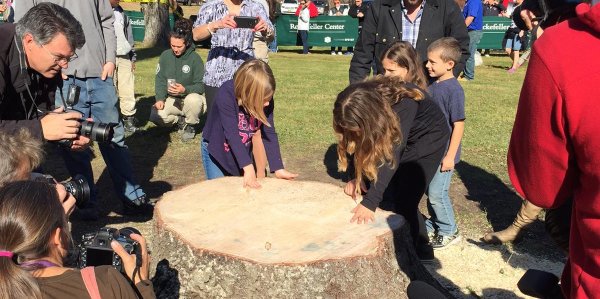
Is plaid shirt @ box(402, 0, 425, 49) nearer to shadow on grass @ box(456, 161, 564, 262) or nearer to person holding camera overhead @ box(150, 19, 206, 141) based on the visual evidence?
shadow on grass @ box(456, 161, 564, 262)

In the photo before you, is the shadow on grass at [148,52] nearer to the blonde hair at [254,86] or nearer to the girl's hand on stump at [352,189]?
the blonde hair at [254,86]

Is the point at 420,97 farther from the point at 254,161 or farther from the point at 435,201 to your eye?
the point at 254,161

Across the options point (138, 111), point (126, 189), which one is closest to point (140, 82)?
Answer: point (138, 111)

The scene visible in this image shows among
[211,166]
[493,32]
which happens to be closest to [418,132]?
[211,166]

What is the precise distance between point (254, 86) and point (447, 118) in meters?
1.42

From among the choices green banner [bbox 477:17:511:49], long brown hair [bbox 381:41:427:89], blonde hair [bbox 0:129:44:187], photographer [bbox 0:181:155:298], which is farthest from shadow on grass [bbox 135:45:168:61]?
photographer [bbox 0:181:155:298]

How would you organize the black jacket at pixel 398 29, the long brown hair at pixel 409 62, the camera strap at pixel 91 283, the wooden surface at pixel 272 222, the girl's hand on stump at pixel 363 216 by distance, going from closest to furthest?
the camera strap at pixel 91 283
the wooden surface at pixel 272 222
the girl's hand on stump at pixel 363 216
the long brown hair at pixel 409 62
the black jacket at pixel 398 29

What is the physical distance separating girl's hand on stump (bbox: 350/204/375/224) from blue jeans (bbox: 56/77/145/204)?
2.25 m

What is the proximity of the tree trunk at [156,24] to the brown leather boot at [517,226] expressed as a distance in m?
14.2

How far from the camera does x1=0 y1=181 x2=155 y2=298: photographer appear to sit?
183 cm

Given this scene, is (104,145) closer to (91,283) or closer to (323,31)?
(91,283)

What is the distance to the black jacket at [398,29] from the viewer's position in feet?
15.3

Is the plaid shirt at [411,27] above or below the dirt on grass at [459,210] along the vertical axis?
above

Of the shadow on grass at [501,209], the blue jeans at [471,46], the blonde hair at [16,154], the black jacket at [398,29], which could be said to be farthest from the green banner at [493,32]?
the blonde hair at [16,154]
